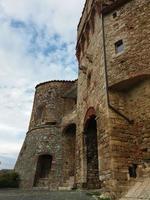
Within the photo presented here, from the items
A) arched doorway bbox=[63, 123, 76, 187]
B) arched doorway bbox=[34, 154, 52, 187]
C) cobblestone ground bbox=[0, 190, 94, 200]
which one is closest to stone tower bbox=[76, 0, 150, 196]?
cobblestone ground bbox=[0, 190, 94, 200]

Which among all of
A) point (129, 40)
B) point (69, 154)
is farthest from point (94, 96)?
point (69, 154)

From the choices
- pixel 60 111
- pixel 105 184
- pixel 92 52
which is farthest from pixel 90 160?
pixel 60 111

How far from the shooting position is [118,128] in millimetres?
7875

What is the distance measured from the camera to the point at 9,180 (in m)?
15.9

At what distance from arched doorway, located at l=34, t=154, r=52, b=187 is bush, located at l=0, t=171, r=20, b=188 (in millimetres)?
1772

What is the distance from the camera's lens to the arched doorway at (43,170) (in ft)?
49.4

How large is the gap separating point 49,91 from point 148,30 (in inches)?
447

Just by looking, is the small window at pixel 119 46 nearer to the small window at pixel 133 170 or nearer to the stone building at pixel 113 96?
the stone building at pixel 113 96

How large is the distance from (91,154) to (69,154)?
5104 millimetres

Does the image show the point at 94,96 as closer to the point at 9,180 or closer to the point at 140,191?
the point at 140,191

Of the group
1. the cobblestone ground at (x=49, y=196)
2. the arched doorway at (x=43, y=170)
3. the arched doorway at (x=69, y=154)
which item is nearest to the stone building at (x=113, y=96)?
the arched doorway at (x=69, y=154)

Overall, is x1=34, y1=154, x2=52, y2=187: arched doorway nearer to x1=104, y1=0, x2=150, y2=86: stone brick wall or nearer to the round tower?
the round tower

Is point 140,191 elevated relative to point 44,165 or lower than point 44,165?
lower

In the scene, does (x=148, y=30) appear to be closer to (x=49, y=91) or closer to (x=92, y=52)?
(x=92, y=52)
